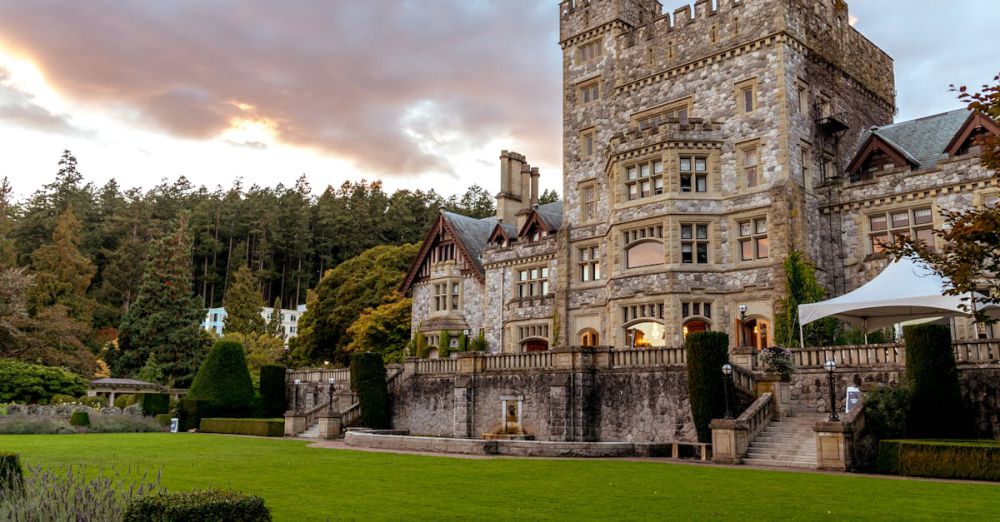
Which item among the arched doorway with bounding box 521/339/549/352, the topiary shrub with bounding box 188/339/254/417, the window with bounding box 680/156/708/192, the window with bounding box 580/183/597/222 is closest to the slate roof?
the window with bounding box 680/156/708/192

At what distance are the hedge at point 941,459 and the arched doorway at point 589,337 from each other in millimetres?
17984

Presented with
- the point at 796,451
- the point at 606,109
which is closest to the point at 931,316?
the point at 796,451

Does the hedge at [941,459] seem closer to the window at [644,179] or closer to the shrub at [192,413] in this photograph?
the window at [644,179]

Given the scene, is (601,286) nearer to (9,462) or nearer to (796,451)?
(796,451)

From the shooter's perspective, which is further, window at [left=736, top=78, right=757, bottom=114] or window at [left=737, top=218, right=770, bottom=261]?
window at [left=736, top=78, right=757, bottom=114]

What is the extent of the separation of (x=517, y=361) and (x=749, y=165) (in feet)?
39.4

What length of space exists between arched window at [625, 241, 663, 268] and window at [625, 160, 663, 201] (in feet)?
6.64

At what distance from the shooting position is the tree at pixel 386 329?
2010 inches

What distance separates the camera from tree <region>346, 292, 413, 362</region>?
51.1 meters

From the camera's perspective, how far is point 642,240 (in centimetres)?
3155

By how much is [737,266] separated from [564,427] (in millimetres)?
Result: 9846

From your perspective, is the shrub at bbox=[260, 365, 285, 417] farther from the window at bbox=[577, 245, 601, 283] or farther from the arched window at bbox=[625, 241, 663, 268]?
the arched window at bbox=[625, 241, 663, 268]

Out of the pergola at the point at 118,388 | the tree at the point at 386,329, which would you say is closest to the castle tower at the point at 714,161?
the tree at the point at 386,329

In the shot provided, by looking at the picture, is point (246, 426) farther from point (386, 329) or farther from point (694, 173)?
point (694, 173)
